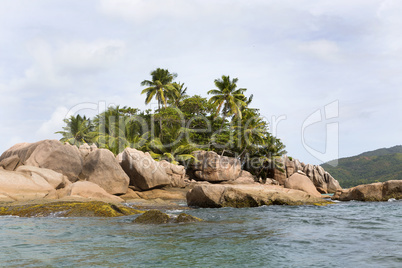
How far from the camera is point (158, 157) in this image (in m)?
30.6

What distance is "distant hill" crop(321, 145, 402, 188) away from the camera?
69375 millimetres

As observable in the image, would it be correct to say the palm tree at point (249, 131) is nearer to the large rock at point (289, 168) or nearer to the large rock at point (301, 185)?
the large rock at point (289, 168)

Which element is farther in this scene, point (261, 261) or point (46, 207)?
point (46, 207)

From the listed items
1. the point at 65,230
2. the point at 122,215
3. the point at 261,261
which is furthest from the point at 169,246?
the point at 122,215

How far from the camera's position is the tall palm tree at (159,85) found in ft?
136

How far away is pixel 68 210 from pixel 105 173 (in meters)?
8.32

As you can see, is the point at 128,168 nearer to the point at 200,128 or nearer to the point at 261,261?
the point at 261,261

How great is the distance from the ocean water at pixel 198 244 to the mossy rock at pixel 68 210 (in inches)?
51.5

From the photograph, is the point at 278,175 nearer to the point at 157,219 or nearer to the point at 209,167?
the point at 209,167

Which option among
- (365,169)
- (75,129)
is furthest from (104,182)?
(365,169)

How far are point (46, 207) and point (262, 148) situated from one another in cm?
3242

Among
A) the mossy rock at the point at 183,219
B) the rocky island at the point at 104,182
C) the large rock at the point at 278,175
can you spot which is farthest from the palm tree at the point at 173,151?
the mossy rock at the point at 183,219

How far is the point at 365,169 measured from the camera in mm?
80438

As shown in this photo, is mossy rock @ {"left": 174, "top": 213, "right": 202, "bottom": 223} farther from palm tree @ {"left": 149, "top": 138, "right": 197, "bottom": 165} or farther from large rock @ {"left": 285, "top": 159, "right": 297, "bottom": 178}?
large rock @ {"left": 285, "top": 159, "right": 297, "bottom": 178}
